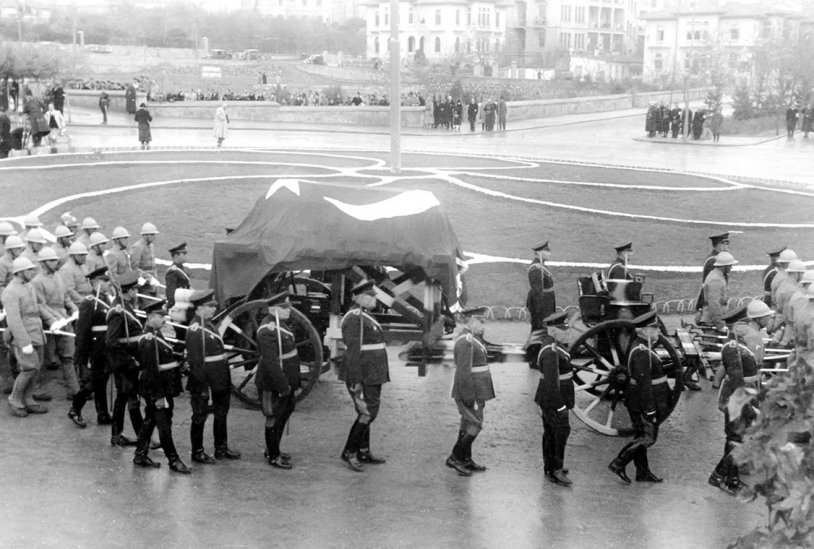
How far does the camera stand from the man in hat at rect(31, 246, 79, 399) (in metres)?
11.2

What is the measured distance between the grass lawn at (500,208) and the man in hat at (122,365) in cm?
632

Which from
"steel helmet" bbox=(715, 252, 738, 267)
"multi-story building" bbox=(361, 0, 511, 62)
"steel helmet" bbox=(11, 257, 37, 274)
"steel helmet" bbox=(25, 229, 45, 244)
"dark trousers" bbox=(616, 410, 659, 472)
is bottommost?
"dark trousers" bbox=(616, 410, 659, 472)

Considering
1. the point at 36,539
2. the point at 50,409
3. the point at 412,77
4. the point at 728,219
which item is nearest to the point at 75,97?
the point at 412,77

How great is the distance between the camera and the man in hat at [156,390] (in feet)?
30.4

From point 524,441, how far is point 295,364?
2.35 meters

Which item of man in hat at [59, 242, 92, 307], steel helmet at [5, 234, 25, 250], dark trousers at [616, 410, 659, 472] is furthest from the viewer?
man in hat at [59, 242, 92, 307]

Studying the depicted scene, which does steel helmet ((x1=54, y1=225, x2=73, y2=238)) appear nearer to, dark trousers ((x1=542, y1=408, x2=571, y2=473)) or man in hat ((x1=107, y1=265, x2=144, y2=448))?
man in hat ((x1=107, y1=265, x2=144, y2=448))

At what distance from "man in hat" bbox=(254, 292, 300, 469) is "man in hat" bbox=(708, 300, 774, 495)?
3.79 m

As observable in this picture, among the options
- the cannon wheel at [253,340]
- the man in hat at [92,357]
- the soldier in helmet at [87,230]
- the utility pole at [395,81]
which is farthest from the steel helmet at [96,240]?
the utility pole at [395,81]

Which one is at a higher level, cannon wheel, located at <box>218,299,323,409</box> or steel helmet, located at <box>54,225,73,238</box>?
steel helmet, located at <box>54,225,73,238</box>

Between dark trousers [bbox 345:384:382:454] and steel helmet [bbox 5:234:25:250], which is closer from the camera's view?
dark trousers [bbox 345:384:382:454]

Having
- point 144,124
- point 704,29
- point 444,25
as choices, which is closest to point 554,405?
point 144,124

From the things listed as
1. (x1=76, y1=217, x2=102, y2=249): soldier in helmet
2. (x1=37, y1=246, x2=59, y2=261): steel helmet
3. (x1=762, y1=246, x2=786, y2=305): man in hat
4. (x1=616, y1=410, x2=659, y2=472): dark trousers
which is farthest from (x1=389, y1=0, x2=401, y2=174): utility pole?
(x1=616, y1=410, x2=659, y2=472): dark trousers

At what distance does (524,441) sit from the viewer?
10.3 meters
